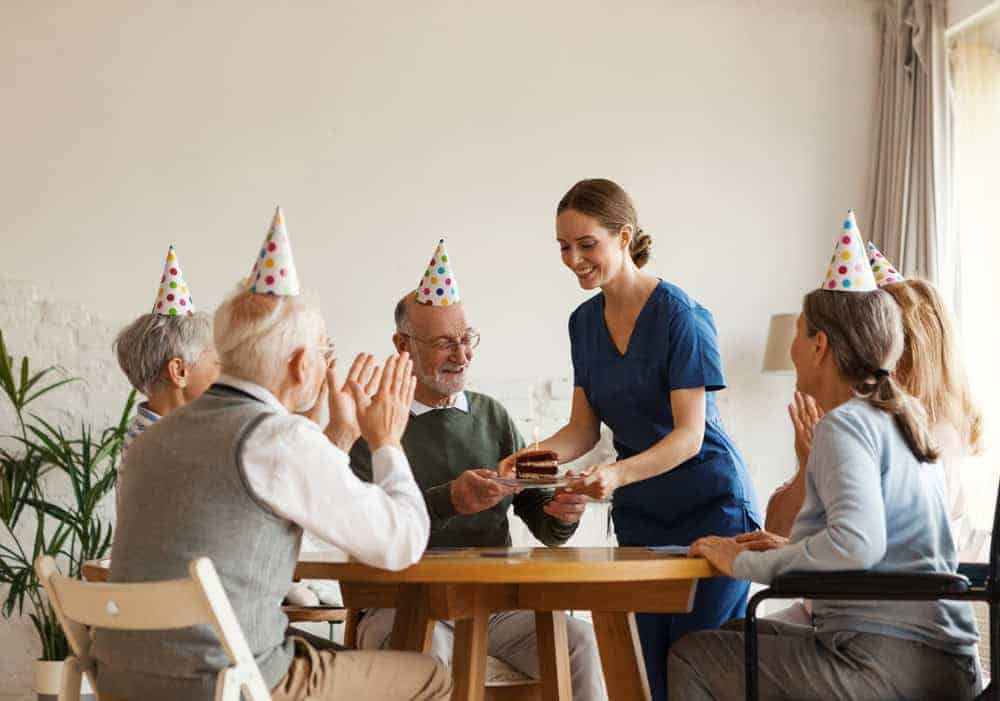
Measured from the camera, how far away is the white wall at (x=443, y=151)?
17.2ft

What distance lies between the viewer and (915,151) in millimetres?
5629

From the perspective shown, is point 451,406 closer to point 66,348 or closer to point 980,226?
point 66,348

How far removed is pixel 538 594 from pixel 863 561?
0.73 metres

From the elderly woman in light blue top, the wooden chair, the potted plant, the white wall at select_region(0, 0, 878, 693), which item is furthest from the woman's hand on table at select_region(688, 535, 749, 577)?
the white wall at select_region(0, 0, 878, 693)

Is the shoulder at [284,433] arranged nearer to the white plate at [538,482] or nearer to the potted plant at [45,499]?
the white plate at [538,482]

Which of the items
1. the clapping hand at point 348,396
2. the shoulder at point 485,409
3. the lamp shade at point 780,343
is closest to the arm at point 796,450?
the shoulder at point 485,409

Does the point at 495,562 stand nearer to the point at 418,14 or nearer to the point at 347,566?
the point at 347,566

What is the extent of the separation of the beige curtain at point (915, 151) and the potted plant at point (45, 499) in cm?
330

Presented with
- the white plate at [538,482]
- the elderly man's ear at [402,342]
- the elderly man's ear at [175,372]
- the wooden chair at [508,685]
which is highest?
the elderly man's ear at [402,342]

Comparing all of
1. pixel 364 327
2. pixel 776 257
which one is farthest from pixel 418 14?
pixel 776 257

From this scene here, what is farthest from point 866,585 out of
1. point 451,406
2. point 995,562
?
point 451,406

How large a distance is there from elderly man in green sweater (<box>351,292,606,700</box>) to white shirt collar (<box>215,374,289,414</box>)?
84cm

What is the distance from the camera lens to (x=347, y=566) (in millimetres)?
2336

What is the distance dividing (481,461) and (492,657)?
487mm
